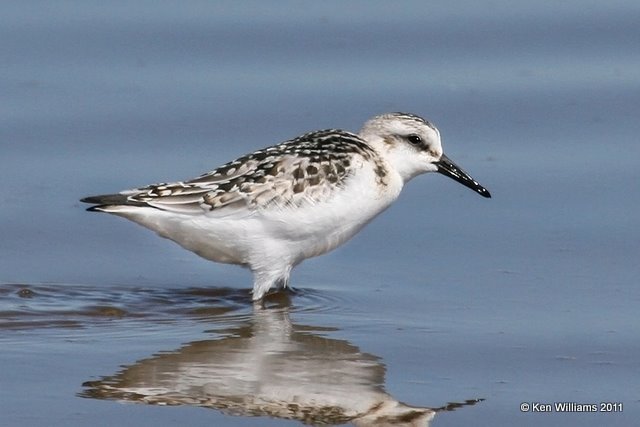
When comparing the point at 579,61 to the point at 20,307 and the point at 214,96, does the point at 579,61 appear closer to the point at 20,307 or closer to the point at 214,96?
the point at 214,96

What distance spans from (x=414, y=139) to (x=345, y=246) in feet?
3.56

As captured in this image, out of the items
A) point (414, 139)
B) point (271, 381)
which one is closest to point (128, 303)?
point (271, 381)

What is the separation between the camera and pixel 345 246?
408 inches

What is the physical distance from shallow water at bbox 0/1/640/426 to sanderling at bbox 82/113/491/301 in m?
0.35

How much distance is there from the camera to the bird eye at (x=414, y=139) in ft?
31.5

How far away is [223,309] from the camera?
929 cm

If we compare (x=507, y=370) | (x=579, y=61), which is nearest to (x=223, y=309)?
(x=507, y=370)

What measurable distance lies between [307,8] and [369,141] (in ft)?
12.7

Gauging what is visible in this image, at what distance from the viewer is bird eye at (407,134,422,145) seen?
959 cm

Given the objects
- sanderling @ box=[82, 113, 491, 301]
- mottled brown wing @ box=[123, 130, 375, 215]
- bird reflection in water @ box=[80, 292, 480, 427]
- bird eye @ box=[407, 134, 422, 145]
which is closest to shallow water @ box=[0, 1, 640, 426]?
bird reflection in water @ box=[80, 292, 480, 427]

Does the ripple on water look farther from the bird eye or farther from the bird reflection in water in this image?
the bird eye

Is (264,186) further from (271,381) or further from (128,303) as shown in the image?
(271,381)

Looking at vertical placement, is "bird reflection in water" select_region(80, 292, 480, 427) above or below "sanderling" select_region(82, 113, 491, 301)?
below

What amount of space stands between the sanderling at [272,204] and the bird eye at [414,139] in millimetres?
245
